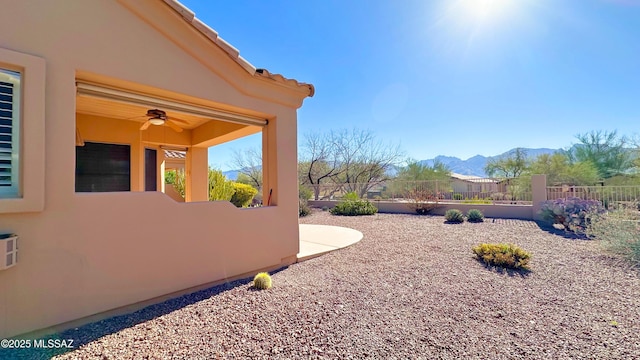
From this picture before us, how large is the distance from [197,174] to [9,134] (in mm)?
6997

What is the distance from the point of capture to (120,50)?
371 centimetres

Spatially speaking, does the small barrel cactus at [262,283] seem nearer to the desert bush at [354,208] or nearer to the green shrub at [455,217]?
the green shrub at [455,217]

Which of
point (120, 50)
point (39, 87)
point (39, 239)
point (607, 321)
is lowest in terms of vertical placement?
point (607, 321)

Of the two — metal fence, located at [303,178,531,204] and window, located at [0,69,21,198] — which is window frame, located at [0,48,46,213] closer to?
window, located at [0,69,21,198]

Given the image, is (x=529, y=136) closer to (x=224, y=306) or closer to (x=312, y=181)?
(x=312, y=181)

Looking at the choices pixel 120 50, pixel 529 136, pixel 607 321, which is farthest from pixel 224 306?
pixel 529 136

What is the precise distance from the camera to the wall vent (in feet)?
8.82

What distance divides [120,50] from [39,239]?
2.65 metres

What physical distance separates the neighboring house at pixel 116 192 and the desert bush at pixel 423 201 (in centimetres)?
1192

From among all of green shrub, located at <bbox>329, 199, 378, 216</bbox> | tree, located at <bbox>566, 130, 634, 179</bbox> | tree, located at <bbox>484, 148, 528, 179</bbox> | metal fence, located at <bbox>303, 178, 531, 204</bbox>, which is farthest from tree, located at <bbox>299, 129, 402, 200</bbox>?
tree, located at <bbox>484, 148, 528, 179</bbox>

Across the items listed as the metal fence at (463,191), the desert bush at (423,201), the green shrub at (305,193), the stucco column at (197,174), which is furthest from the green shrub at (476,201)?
the stucco column at (197,174)

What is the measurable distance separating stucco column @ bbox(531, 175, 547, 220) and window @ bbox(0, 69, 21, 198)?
16879 mm

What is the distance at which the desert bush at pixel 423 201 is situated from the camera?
15758 mm

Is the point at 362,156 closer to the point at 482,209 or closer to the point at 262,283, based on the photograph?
the point at 482,209
